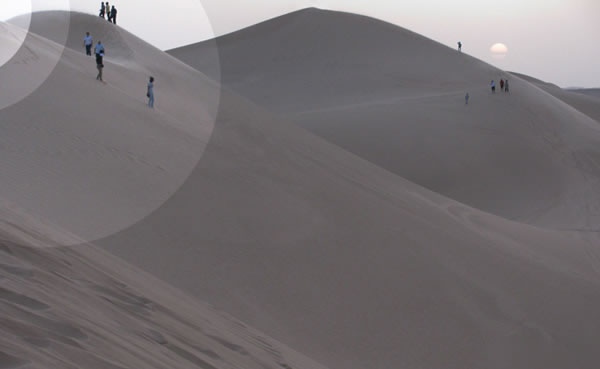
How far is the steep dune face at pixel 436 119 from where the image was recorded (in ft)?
78.1

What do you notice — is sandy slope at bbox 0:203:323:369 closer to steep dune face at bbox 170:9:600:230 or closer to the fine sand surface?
the fine sand surface

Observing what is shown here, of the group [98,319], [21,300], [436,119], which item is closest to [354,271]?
[98,319]

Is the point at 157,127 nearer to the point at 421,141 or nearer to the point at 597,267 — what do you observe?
the point at 597,267

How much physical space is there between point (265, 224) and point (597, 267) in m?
7.67

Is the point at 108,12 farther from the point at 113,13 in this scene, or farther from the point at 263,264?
the point at 263,264

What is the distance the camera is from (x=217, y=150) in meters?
10.5

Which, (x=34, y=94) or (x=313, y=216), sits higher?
(x=34, y=94)

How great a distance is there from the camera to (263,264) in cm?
658

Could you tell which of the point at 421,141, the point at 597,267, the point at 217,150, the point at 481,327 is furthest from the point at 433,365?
the point at 421,141
